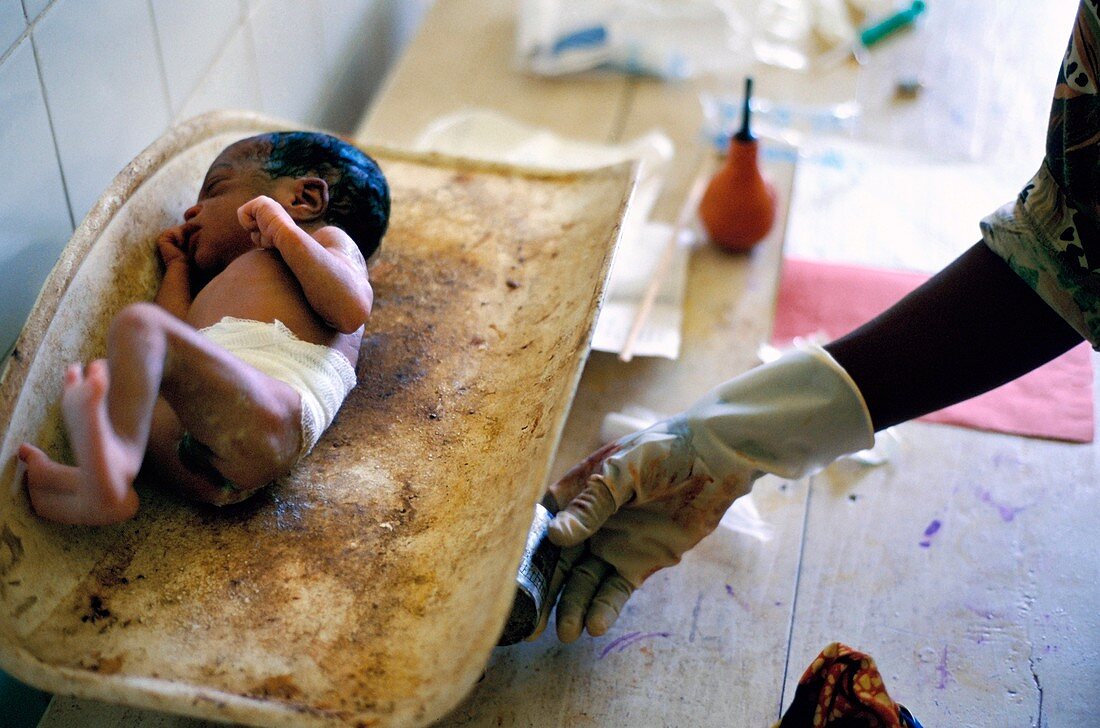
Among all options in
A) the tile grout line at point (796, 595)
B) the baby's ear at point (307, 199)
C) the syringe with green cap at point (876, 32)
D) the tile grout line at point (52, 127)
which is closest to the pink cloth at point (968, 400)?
the tile grout line at point (796, 595)

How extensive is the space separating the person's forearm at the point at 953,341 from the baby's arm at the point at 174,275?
72 centimetres

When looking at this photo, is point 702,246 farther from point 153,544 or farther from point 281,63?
point 153,544

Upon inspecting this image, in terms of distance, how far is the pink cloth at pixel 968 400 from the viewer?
1.53 meters

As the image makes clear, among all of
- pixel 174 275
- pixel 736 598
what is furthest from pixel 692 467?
pixel 174 275

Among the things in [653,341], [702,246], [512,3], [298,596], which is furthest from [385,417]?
[512,3]

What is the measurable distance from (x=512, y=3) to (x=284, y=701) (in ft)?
6.66

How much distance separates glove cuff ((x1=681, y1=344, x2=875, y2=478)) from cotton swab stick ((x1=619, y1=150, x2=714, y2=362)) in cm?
39

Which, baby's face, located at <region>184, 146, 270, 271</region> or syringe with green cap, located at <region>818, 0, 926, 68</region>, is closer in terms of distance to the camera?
baby's face, located at <region>184, 146, 270, 271</region>

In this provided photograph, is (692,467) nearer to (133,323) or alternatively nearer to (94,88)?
(133,323)

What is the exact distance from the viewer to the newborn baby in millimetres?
833

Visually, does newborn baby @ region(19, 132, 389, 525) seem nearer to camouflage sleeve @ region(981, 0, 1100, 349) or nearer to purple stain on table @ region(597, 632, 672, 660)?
purple stain on table @ region(597, 632, 672, 660)

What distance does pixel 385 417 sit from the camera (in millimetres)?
1107

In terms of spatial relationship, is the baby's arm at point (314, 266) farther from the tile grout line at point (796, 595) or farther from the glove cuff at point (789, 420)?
the tile grout line at point (796, 595)

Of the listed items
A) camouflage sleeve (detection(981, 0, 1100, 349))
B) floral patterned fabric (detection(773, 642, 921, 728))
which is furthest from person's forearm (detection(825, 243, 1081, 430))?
floral patterned fabric (detection(773, 642, 921, 728))
